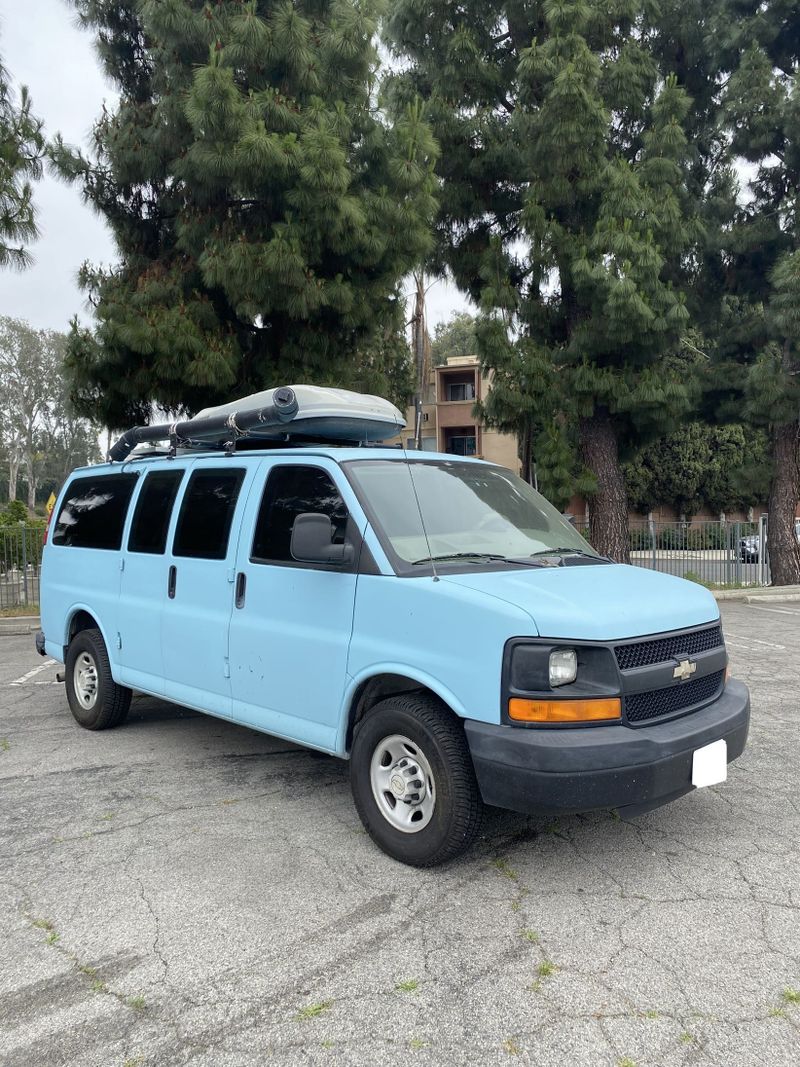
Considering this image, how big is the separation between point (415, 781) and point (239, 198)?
10.2 metres

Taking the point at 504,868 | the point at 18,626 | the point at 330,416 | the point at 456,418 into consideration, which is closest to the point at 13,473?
the point at 456,418

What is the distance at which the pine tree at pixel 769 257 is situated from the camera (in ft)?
53.4

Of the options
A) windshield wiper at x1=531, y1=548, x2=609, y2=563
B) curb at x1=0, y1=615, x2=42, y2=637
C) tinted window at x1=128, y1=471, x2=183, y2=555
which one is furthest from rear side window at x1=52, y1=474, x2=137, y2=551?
curb at x1=0, y1=615, x2=42, y2=637

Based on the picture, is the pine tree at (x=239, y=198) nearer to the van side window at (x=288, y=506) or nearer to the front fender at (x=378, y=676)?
the van side window at (x=288, y=506)

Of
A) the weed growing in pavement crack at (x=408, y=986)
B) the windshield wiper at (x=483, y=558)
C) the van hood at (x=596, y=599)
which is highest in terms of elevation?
the windshield wiper at (x=483, y=558)

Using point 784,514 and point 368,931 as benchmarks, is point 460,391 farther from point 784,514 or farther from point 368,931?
point 368,931

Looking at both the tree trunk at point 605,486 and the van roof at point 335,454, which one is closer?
the van roof at point 335,454

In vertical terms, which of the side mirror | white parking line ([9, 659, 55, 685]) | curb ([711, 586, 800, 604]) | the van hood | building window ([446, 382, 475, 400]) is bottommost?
Result: white parking line ([9, 659, 55, 685])

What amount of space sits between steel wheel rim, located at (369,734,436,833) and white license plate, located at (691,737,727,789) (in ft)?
3.80

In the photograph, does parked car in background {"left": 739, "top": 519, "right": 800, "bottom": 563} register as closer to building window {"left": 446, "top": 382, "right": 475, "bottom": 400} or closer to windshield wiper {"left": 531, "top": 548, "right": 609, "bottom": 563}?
windshield wiper {"left": 531, "top": 548, "right": 609, "bottom": 563}

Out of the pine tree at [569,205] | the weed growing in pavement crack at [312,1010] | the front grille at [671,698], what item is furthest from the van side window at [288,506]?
the pine tree at [569,205]

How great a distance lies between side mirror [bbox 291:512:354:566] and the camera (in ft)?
13.4

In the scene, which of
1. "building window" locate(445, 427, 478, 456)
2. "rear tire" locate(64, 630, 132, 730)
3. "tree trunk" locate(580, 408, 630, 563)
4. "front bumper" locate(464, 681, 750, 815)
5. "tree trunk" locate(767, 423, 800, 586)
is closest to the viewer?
"front bumper" locate(464, 681, 750, 815)

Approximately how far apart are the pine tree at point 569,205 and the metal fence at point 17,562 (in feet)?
28.3
